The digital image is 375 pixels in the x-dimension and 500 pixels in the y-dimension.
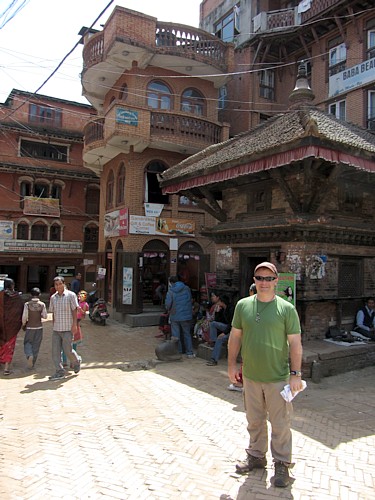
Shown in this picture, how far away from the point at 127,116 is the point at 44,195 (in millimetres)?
13929

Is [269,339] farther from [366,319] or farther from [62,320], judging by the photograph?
[366,319]

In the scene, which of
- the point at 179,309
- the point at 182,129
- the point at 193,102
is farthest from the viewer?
the point at 193,102

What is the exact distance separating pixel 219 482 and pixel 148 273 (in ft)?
44.5

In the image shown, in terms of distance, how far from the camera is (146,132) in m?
14.7

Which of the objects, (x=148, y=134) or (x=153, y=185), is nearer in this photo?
(x=148, y=134)

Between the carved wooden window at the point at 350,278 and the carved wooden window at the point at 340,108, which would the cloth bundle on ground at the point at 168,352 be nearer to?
the carved wooden window at the point at 350,278

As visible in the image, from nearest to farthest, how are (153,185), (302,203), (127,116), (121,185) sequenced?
(302,203)
(127,116)
(153,185)
(121,185)

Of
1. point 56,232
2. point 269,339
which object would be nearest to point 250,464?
point 269,339

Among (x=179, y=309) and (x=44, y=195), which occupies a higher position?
(x=44, y=195)

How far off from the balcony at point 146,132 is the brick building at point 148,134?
4cm

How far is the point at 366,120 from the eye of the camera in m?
17.0

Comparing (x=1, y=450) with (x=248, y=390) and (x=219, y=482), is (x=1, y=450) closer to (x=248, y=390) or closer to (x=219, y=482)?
(x=219, y=482)

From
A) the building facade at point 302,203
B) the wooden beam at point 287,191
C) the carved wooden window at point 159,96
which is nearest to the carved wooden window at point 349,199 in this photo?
the building facade at point 302,203

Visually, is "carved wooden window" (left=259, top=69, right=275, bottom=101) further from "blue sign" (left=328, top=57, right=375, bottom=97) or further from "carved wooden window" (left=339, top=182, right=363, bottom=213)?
"carved wooden window" (left=339, top=182, right=363, bottom=213)
